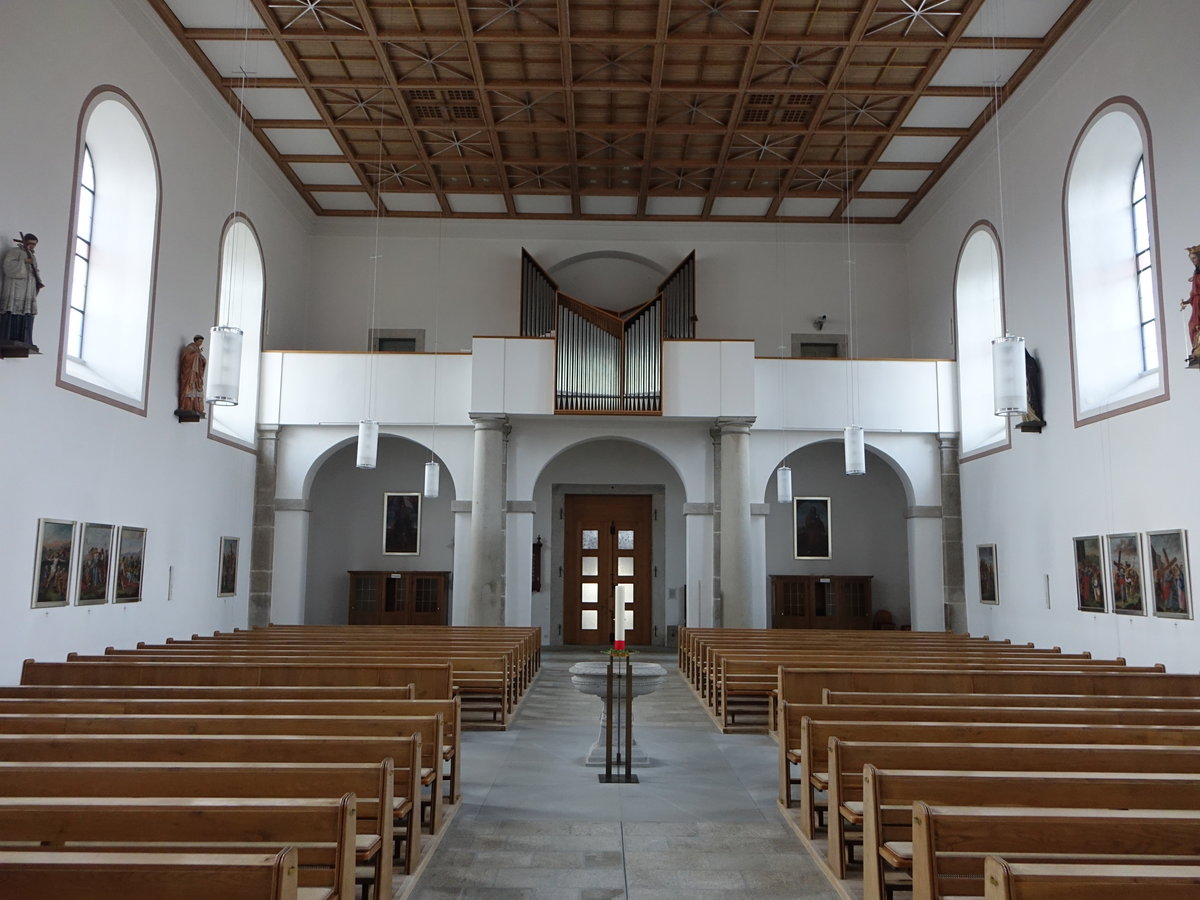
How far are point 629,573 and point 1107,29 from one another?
11781 mm

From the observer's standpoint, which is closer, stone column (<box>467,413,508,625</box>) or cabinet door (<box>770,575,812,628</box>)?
stone column (<box>467,413,508,625</box>)

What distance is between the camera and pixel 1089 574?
34.9 ft

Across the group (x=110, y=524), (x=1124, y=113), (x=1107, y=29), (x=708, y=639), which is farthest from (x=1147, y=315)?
(x=110, y=524)

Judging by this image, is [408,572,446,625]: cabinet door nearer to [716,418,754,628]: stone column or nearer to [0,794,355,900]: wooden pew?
[716,418,754,628]: stone column

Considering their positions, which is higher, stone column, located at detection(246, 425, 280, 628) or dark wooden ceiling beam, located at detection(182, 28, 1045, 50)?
dark wooden ceiling beam, located at detection(182, 28, 1045, 50)

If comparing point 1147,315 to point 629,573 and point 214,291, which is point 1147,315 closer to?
point 629,573

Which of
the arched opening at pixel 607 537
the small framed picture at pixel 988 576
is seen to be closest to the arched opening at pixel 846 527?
the arched opening at pixel 607 537

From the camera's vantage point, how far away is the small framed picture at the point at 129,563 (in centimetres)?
1009

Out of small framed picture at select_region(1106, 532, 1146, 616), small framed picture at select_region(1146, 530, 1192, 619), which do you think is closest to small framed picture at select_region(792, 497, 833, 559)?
small framed picture at select_region(1106, 532, 1146, 616)

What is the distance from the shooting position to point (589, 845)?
5.12 meters

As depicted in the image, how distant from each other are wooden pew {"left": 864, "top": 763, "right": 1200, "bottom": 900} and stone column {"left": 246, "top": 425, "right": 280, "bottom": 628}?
475 inches

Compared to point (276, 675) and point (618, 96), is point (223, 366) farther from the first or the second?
point (618, 96)

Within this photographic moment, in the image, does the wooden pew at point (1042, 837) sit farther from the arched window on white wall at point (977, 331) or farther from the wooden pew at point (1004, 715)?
the arched window on white wall at point (977, 331)

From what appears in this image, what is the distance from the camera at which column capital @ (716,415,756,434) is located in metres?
14.6
